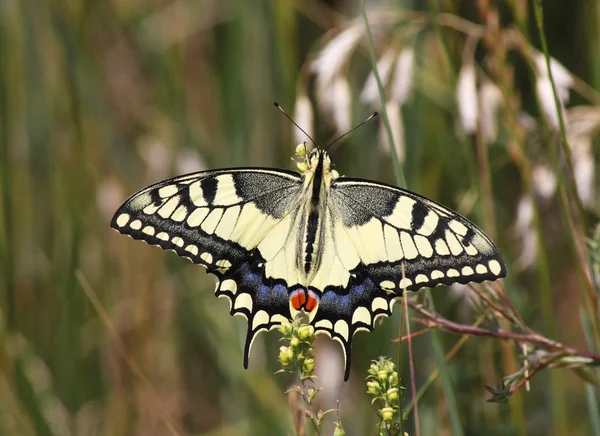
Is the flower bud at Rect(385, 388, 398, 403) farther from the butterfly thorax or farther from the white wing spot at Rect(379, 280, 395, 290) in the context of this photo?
the butterfly thorax

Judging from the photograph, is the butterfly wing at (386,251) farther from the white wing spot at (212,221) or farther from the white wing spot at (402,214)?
the white wing spot at (212,221)

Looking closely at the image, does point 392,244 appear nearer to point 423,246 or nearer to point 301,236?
point 423,246

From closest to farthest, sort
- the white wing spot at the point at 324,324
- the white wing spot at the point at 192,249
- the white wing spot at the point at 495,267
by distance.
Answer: the white wing spot at the point at 495,267 < the white wing spot at the point at 324,324 < the white wing spot at the point at 192,249

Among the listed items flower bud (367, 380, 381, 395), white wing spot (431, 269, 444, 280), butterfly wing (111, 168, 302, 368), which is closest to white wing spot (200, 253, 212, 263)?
butterfly wing (111, 168, 302, 368)

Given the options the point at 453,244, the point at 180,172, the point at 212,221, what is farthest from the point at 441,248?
the point at 180,172

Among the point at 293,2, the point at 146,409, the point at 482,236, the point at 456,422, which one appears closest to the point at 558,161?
the point at 482,236

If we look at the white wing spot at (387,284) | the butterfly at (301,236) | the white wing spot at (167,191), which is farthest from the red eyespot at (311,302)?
the white wing spot at (167,191)
